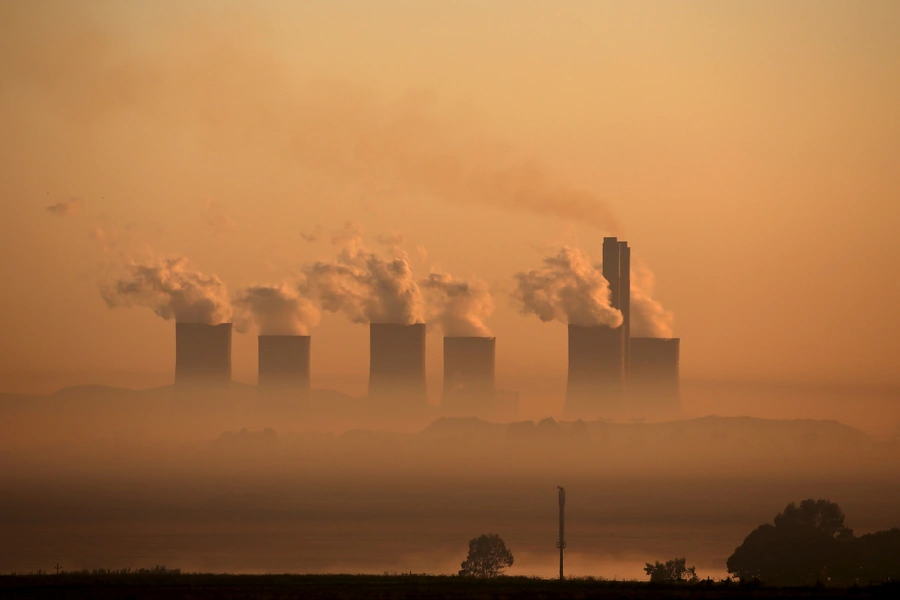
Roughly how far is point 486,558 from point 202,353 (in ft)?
175

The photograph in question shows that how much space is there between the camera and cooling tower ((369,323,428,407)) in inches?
4500

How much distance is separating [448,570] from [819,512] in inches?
1857

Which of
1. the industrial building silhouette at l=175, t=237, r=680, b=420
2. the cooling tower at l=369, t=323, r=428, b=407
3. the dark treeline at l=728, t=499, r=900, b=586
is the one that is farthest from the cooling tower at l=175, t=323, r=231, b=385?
the dark treeline at l=728, t=499, r=900, b=586

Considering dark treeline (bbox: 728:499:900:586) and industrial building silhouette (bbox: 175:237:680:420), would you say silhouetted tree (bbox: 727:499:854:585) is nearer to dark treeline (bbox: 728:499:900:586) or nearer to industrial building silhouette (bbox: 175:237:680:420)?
dark treeline (bbox: 728:499:900:586)

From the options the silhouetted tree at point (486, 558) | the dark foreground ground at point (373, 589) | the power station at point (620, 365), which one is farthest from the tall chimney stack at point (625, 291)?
the dark foreground ground at point (373, 589)

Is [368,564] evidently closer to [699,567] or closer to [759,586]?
[699,567]

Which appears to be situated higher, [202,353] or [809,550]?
[202,353]

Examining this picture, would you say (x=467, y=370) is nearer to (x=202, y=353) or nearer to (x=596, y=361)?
(x=596, y=361)

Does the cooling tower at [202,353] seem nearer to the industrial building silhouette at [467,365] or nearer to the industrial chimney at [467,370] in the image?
the industrial building silhouette at [467,365]

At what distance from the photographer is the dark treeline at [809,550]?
4972 cm

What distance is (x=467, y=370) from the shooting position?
398ft

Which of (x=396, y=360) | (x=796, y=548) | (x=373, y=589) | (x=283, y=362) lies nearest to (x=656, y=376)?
(x=396, y=360)

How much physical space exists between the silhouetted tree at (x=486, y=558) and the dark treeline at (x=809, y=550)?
15.5m

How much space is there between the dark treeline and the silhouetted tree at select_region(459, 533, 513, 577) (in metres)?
15.5
